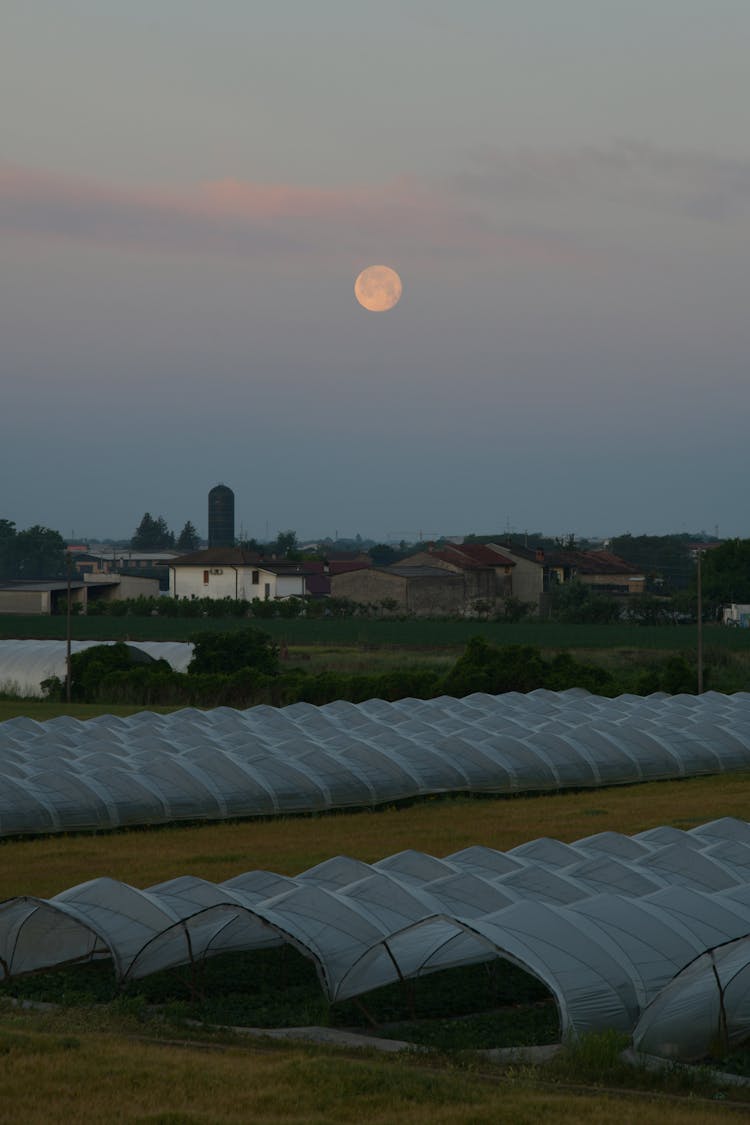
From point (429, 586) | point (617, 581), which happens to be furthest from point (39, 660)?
point (617, 581)

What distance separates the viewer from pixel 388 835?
2617 centimetres

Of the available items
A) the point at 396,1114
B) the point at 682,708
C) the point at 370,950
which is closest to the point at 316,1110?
the point at 396,1114

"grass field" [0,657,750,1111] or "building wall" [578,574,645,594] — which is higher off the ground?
"building wall" [578,574,645,594]

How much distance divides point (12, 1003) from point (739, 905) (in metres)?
8.07

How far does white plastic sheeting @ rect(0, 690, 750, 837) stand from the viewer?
2728 cm

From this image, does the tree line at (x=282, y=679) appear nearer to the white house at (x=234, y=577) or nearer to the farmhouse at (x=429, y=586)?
the farmhouse at (x=429, y=586)

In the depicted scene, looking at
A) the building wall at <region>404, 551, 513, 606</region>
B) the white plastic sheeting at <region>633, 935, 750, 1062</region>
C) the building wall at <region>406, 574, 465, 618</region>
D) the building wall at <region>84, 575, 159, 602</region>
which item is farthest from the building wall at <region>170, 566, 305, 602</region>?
the white plastic sheeting at <region>633, 935, 750, 1062</region>

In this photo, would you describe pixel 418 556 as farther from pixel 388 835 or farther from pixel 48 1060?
pixel 48 1060

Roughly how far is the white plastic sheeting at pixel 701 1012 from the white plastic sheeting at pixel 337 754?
16.1m

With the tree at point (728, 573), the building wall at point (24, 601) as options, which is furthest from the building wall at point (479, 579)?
the building wall at point (24, 601)

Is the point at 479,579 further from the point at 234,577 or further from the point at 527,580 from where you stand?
the point at 234,577

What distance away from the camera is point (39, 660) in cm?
5581

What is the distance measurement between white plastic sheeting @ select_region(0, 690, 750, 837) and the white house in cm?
7528

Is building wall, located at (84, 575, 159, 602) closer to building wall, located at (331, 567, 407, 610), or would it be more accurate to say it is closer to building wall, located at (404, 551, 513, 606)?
building wall, located at (331, 567, 407, 610)
